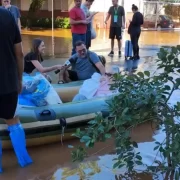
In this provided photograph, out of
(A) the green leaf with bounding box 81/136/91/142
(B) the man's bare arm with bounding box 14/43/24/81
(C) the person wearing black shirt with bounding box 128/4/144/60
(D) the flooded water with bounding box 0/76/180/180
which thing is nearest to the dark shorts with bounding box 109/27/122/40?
(C) the person wearing black shirt with bounding box 128/4/144/60

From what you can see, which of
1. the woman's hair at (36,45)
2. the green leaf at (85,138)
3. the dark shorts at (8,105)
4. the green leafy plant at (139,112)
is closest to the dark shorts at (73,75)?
the woman's hair at (36,45)

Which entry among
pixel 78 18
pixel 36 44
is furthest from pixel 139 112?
pixel 78 18

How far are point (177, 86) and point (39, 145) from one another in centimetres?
208

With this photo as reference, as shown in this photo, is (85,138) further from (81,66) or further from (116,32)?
(116,32)

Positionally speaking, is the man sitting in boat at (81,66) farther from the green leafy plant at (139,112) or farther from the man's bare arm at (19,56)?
the green leafy plant at (139,112)

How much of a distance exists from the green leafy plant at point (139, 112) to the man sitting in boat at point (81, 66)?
264 centimetres

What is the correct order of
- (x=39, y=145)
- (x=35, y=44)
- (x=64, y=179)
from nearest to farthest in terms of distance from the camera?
(x=64, y=179)
(x=39, y=145)
(x=35, y=44)

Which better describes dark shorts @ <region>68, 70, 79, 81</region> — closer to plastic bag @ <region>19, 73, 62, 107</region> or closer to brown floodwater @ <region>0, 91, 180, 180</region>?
plastic bag @ <region>19, 73, 62, 107</region>

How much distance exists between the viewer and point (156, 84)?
335cm

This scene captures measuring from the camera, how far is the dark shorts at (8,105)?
3795 millimetres

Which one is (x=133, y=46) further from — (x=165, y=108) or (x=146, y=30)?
(x=146, y=30)

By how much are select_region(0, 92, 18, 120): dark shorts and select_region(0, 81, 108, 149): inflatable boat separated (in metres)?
0.52

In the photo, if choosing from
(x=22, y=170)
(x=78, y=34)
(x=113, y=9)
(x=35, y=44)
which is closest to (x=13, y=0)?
(x=113, y=9)

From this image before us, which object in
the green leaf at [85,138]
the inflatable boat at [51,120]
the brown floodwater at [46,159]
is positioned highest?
the green leaf at [85,138]
